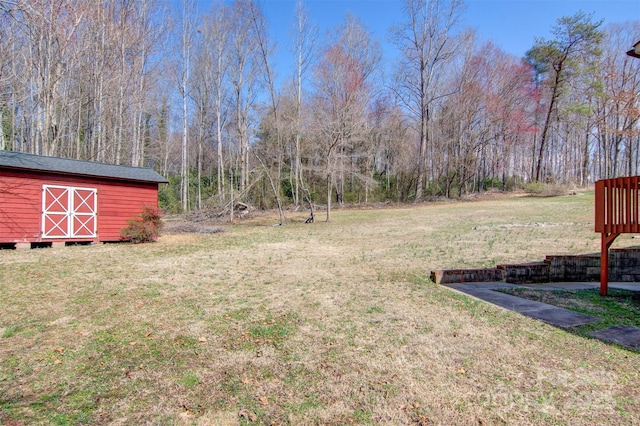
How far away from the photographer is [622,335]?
10.2 ft

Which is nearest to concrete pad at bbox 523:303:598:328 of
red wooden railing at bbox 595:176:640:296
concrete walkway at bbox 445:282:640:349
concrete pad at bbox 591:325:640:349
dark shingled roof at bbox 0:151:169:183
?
concrete walkway at bbox 445:282:640:349

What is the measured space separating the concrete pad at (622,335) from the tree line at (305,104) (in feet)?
39.8

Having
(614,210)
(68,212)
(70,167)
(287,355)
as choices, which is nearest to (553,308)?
(614,210)

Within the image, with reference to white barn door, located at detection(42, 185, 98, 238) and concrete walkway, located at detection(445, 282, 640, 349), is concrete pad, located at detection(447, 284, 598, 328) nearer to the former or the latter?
concrete walkway, located at detection(445, 282, 640, 349)

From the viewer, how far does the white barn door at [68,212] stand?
31.0 ft

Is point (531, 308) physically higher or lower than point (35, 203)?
lower

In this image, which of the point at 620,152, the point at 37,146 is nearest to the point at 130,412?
the point at 37,146

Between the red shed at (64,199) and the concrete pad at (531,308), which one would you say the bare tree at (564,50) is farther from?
the red shed at (64,199)

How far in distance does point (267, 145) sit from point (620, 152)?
30.6 metres

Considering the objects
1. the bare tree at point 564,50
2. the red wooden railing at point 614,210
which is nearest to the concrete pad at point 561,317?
the red wooden railing at point 614,210

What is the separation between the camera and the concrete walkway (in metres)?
3.09

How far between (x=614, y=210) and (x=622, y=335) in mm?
2331

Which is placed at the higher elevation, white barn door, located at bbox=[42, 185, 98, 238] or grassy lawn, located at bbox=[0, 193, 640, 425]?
white barn door, located at bbox=[42, 185, 98, 238]

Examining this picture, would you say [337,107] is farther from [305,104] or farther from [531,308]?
[531,308]
